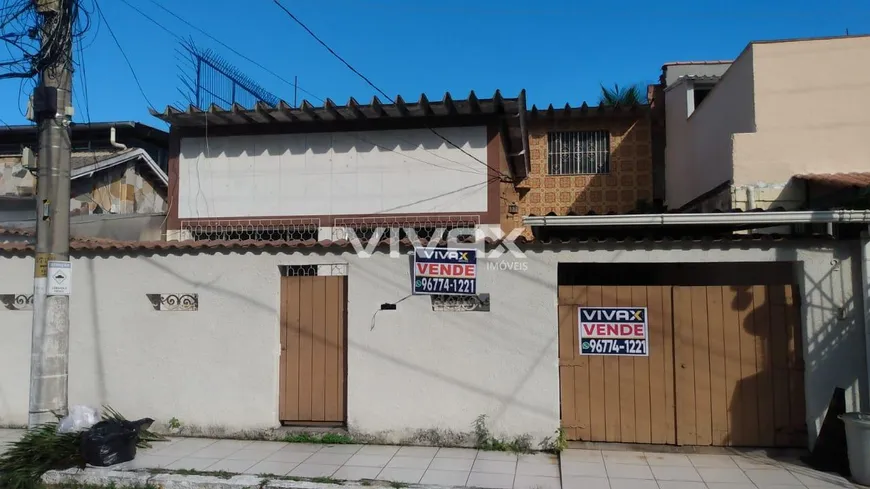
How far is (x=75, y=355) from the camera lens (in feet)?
24.9

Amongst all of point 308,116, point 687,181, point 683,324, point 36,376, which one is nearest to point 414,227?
point 308,116

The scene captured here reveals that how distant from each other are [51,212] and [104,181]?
6.97 m

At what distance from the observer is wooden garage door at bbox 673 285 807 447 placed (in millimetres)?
6418

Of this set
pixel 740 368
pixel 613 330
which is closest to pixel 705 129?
pixel 740 368

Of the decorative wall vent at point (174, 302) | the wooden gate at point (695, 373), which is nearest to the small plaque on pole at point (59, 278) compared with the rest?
the decorative wall vent at point (174, 302)

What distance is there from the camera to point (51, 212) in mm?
6609

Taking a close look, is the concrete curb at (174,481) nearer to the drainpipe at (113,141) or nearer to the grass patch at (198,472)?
the grass patch at (198,472)

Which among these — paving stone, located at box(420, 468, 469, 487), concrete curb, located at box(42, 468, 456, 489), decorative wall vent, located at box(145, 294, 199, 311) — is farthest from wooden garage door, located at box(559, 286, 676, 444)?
decorative wall vent, located at box(145, 294, 199, 311)

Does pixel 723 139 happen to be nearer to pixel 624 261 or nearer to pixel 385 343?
pixel 624 261

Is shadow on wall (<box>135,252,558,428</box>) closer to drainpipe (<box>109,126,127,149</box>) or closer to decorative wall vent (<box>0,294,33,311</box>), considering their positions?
decorative wall vent (<box>0,294,33,311</box>)

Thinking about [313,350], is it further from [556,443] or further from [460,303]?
[556,443]

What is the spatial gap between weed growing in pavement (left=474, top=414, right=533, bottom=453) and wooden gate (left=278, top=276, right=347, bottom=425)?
1.70 m

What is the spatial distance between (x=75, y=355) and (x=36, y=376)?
1.17 m

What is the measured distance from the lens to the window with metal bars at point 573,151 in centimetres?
1499
